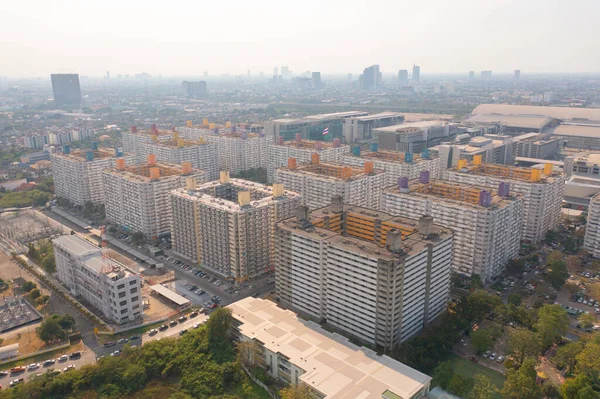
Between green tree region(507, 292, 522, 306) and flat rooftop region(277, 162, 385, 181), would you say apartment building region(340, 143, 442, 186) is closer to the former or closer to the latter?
flat rooftop region(277, 162, 385, 181)

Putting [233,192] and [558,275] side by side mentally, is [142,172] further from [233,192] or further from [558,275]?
[558,275]

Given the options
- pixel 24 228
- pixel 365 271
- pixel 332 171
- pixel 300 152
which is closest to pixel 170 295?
pixel 365 271

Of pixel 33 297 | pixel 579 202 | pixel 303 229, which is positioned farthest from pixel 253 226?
pixel 579 202

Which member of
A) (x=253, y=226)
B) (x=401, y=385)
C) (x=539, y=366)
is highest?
(x=253, y=226)

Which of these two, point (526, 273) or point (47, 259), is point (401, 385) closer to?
point (526, 273)

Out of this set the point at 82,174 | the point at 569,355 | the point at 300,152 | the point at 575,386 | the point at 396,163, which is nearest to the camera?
the point at 575,386
